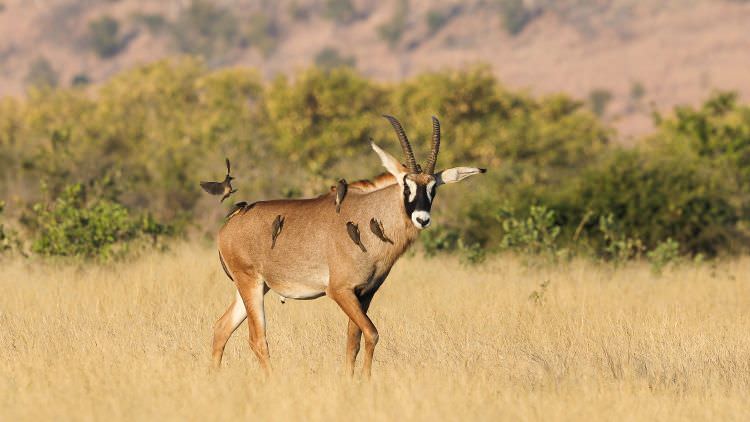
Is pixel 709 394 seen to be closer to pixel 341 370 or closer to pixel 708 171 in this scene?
pixel 341 370

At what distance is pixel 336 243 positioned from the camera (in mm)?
8422

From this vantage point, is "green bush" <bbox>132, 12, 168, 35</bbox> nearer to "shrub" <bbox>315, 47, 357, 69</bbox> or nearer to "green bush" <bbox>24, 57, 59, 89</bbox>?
"green bush" <bbox>24, 57, 59, 89</bbox>

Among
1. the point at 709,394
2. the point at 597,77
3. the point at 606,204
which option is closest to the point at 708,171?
the point at 606,204

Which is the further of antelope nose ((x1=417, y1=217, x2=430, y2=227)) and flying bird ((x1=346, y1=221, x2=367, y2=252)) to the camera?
flying bird ((x1=346, y1=221, x2=367, y2=252))

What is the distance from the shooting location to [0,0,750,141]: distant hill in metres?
134

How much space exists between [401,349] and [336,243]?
1.50 metres

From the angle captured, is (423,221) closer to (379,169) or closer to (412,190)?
(412,190)

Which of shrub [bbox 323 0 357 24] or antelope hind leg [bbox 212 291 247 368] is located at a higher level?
shrub [bbox 323 0 357 24]

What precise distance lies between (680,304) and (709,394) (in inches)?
193

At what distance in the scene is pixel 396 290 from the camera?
531 inches

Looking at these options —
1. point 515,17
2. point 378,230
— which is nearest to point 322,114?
point 378,230

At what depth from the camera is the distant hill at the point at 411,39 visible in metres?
134

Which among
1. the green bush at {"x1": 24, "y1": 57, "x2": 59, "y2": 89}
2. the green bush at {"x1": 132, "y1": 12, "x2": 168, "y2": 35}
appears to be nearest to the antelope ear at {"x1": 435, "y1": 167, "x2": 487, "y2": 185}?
the green bush at {"x1": 24, "y1": 57, "x2": 59, "y2": 89}

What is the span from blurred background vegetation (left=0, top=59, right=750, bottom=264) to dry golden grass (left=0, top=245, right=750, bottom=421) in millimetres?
1752
